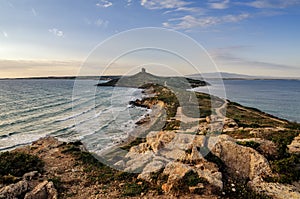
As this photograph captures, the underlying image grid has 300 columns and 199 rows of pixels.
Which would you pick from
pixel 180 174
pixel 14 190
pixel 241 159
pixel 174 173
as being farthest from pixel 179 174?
pixel 14 190

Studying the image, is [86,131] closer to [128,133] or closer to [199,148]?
[128,133]

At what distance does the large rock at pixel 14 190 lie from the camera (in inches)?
408

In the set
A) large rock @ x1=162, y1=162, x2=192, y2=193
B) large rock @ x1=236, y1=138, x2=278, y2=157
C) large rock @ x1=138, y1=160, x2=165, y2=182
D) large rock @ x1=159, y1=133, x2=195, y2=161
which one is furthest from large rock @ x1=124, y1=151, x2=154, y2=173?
large rock @ x1=236, y1=138, x2=278, y2=157

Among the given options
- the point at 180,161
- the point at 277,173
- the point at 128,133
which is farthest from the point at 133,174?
the point at 128,133

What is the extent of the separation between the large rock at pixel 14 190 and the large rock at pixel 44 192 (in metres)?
0.56

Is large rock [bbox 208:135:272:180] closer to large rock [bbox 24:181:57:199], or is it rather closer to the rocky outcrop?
the rocky outcrop

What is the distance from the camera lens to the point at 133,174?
13.2 metres

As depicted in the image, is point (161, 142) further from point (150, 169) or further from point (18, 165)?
point (18, 165)

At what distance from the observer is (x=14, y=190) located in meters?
10.7

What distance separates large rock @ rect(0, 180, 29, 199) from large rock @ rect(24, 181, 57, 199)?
0.56 metres

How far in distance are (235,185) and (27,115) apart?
4655 centimetres

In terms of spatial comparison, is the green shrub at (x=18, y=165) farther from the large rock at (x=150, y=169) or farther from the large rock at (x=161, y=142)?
the large rock at (x=161, y=142)

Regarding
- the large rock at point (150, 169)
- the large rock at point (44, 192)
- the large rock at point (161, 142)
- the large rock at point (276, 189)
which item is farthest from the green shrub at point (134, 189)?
the large rock at point (276, 189)

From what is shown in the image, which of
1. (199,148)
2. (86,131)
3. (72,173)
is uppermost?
(199,148)
